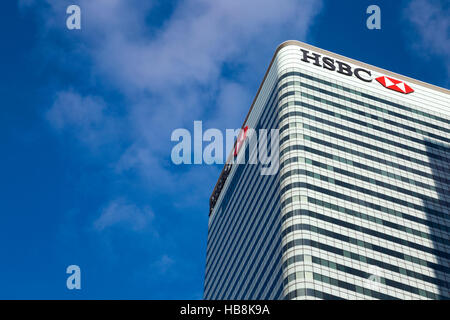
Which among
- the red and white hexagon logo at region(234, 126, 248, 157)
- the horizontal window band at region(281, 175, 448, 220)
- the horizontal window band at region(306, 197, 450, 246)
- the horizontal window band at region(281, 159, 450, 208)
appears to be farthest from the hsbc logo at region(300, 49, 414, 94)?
the horizontal window band at region(306, 197, 450, 246)

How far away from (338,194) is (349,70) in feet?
155

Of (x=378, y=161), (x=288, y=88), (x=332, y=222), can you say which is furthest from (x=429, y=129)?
(x=332, y=222)

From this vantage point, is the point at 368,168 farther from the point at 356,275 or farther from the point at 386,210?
the point at 356,275

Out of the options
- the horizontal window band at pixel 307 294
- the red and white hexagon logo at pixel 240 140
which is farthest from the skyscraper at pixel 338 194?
the red and white hexagon logo at pixel 240 140

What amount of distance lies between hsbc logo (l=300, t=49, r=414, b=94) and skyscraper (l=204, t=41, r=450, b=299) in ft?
1.23

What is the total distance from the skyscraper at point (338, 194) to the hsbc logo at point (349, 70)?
376 mm

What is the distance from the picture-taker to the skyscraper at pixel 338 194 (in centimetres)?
10075

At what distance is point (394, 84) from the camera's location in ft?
495

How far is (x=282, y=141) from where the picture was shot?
399 ft

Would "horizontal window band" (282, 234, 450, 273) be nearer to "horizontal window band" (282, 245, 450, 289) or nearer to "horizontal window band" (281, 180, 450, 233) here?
"horizontal window band" (282, 245, 450, 289)

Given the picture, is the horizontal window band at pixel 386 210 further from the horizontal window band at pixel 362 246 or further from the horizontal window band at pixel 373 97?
the horizontal window band at pixel 373 97

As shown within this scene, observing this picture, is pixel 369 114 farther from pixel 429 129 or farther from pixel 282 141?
pixel 282 141

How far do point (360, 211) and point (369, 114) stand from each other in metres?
33.7
